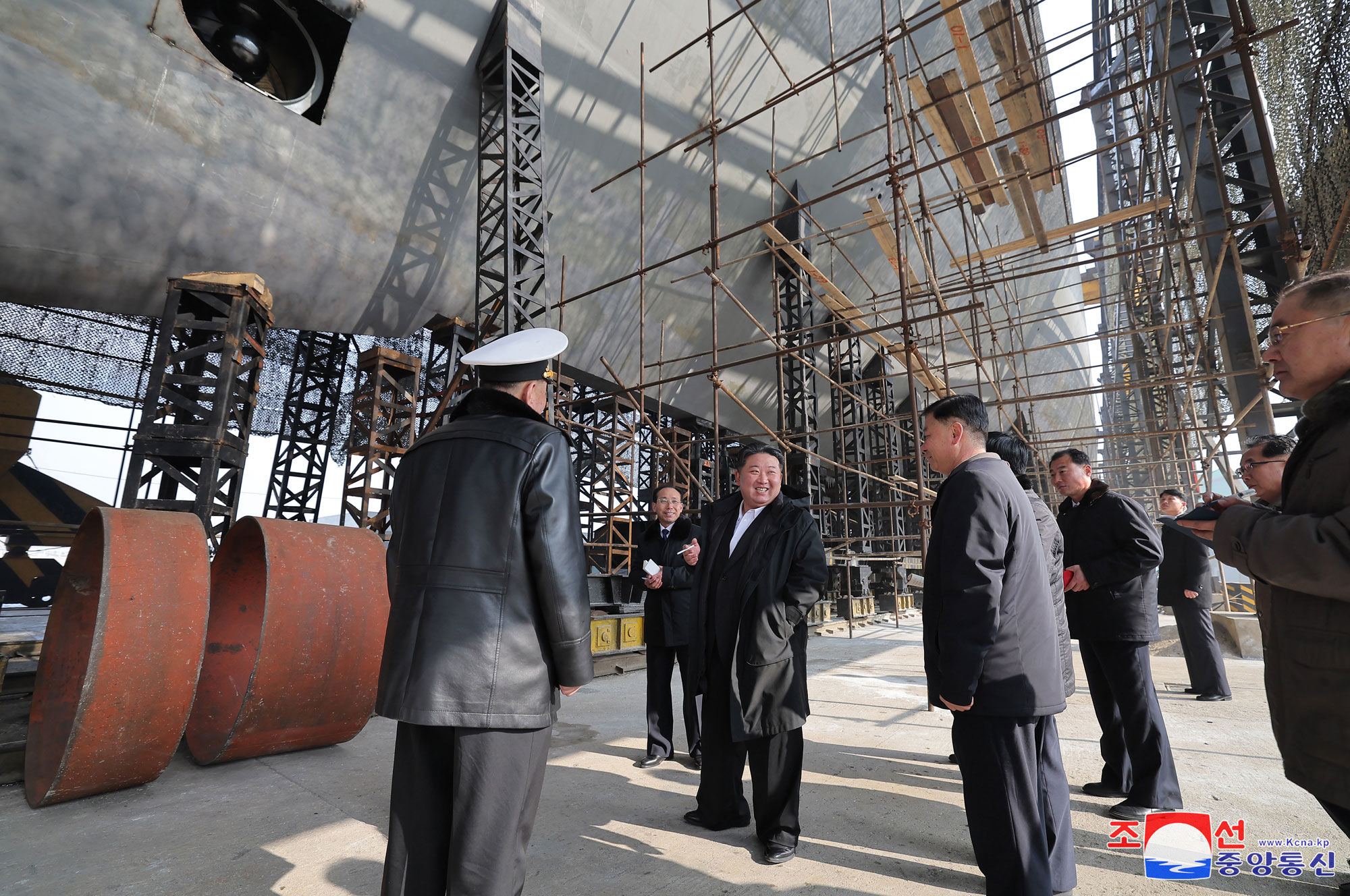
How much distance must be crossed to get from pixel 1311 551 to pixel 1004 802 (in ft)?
4.00

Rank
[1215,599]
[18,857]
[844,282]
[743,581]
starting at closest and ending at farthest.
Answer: [18,857] < [743,581] < [1215,599] < [844,282]

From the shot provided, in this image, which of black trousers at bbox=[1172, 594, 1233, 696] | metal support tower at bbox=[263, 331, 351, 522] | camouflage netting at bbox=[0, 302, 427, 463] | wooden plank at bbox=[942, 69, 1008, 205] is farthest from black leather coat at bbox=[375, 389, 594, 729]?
metal support tower at bbox=[263, 331, 351, 522]

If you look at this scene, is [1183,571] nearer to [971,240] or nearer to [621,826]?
[621,826]

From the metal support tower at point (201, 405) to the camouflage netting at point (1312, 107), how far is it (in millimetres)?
9683

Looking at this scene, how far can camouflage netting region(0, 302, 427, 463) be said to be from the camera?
15531 mm

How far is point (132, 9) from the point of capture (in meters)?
6.53

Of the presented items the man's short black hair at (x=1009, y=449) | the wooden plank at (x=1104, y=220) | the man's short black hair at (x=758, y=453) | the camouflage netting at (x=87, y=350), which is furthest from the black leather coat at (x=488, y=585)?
the camouflage netting at (x=87, y=350)

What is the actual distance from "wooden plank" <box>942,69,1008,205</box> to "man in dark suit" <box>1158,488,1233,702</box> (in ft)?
16.3

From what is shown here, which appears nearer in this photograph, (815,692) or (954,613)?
(954,613)

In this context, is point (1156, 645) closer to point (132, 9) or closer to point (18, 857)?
point (18, 857)

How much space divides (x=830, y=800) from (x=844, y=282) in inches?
620

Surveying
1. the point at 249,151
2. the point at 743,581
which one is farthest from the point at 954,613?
the point at 249,151

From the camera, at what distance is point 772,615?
9.75 ft

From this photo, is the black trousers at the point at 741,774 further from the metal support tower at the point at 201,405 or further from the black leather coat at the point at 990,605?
→ the metal support tower at the point at 201,405
